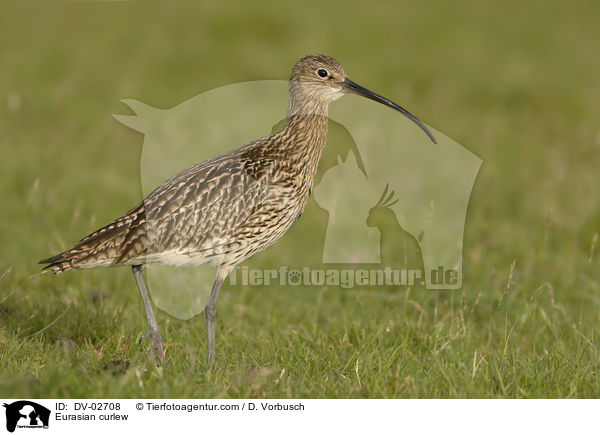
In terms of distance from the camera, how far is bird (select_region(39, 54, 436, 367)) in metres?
5.69

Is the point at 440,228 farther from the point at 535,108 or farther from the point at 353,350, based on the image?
the point at 535,108

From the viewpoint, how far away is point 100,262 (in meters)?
5.67

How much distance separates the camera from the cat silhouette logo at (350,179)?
786 cm

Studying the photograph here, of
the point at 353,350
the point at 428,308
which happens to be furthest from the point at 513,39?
the point at 353,350

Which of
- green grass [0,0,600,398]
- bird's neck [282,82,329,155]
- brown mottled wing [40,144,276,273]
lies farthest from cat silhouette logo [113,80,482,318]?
bird's neck [282,82,329,155]

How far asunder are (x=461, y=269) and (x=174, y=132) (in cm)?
551

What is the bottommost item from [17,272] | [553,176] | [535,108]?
[17,272]

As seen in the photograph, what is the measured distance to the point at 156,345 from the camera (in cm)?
566

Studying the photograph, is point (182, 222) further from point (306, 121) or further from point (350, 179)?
point (350, 179)

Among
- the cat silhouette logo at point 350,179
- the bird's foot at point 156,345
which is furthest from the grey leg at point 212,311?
the cat silhouette logo at point 350,179

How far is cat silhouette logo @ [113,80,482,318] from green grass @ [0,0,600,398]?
1.03ft
